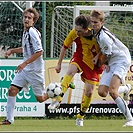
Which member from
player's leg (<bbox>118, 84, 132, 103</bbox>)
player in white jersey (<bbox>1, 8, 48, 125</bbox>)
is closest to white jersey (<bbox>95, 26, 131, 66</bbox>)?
player in white jersey (<bbox>1, 8, 48, 125</bbox>)

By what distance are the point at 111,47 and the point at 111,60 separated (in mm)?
317

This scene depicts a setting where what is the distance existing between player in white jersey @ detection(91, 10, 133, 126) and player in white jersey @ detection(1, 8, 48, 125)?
3.86 feet

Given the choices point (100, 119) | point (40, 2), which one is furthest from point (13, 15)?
point (100, 119)

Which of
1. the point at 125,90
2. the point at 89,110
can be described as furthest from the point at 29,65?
the point at 89,110

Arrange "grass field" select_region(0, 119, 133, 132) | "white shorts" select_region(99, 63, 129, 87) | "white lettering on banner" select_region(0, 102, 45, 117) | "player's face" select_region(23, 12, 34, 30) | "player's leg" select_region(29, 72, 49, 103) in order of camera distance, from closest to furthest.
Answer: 1. "grass field" select_region(0, 119, 133, 132)
2. "white shorts" select_region(99, 63, 129, 87)
3. "player's face" select_region(23, 12, 34, 30)
4. "player's leg" select_region(29, 72, 49, 103)
5. "white lettering on banner" select_region(0, 102, 45, 117)

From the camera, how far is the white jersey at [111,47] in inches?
451

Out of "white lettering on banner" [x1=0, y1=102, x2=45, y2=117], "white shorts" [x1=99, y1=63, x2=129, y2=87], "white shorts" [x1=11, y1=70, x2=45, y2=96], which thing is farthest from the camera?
"white lettering on banner" [x1=0, y1=102, x2=45, y2=117]

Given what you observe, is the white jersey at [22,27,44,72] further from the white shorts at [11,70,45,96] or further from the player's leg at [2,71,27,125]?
the player's leg at [2,71,27,125]

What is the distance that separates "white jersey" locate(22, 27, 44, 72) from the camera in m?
12.5

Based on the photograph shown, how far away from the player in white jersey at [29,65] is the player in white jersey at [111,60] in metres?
1.18

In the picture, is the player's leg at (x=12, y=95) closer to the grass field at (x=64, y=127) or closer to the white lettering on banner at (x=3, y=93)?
the grass field at (x=64, y=127)

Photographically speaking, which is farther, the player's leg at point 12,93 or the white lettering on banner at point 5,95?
the white lettering on banner at point 5,95

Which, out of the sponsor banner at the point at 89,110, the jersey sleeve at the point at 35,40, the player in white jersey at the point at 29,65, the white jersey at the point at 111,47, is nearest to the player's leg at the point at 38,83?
the player in white jersey at the point at 29,65

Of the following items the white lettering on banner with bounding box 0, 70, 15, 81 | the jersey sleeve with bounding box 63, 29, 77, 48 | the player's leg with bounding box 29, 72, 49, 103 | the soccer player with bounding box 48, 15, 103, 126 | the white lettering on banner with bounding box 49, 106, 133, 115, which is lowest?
the white lettering on banner with bounding box 49, 106, 133, 115
